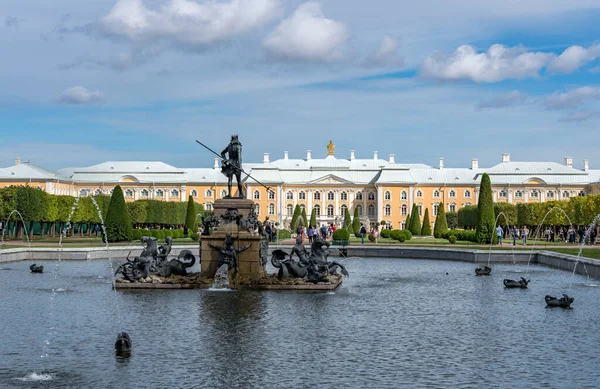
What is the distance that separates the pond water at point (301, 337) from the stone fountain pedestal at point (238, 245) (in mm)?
1355

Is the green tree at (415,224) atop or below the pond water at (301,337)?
atop

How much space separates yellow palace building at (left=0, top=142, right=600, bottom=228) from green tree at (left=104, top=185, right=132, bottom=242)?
5699 centimetres

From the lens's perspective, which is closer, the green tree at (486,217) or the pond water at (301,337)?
the pond water at (301,337)

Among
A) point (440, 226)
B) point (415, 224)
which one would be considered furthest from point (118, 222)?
point (415, 224)

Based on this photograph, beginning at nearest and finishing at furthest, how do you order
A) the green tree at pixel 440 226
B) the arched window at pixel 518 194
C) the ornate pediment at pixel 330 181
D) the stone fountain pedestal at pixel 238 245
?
1. the stone fountain pedestal at pixel 238 245
2. the green tree at pixel 440 226
3. the arched window at pixel 518 194
4. the ornate pediment at pixel 330 181

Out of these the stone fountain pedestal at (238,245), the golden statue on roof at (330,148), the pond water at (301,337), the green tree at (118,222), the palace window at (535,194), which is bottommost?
the pond water at (301,337)

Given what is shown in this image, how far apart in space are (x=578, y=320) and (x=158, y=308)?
8038mm

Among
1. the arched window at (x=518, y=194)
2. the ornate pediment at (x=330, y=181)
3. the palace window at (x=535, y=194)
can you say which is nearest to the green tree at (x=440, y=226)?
the arched window at (x=518, y=194)

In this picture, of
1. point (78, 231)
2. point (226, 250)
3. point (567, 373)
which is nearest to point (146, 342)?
point (567, 373)

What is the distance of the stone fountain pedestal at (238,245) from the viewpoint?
65.2 ft

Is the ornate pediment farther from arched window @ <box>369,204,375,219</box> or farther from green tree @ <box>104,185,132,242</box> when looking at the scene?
green tree @ <box>104,185,132,242</box>

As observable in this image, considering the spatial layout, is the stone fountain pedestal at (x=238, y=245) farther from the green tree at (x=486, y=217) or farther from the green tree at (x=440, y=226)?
the green tree at (x=440, y=226)

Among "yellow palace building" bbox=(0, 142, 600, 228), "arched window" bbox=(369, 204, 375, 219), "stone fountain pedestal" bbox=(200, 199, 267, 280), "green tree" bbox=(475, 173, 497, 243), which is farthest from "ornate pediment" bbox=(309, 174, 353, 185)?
"stone fountain pedestal" bbox=(200, 199, 267, 280)

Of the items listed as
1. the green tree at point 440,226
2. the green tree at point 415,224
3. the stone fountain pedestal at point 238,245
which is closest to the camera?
the stone fountain pedestal at point 238,245
